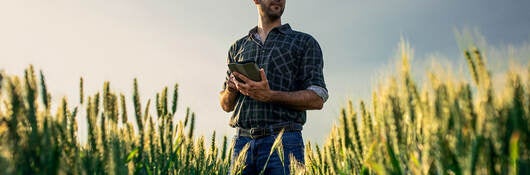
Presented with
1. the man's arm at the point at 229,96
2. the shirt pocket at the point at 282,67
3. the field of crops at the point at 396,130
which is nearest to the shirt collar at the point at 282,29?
the shirt pocket at the point at 282,67

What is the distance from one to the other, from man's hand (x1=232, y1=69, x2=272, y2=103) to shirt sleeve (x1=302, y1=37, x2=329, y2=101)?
1.15 ft

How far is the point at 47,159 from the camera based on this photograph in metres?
1.00

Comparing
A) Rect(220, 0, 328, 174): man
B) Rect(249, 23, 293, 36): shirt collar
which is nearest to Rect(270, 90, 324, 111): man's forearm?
Rect(220, 0, 328, 174): man

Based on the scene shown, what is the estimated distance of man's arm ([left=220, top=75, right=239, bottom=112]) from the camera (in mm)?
3746

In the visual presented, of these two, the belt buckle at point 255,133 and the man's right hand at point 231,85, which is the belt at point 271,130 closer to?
the belt buckle at point 255,133

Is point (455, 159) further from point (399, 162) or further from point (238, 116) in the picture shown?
point (238, 116)

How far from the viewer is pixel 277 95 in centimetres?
349

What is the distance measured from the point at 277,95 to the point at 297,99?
142 mm

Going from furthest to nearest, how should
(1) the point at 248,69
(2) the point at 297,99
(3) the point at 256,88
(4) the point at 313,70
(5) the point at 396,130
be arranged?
(4) the point at 313,70, (2) the point at 297,99, (3) the point at 256,88, (1) the point at 248,69, (5) the point at 396,130

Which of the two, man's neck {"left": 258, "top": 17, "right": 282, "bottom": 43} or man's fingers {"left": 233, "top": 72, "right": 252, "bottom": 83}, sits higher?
man's neck {"left": 258, "top": 17, "right": 282, "bottom": 43}

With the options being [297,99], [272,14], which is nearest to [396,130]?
[297,99]

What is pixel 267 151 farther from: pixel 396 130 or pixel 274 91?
pixel 396 130

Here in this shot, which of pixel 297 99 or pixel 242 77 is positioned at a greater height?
pixel 242 77

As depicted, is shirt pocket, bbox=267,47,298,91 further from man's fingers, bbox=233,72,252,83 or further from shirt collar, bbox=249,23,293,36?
man's fingers, bbox=233,72,252,83
